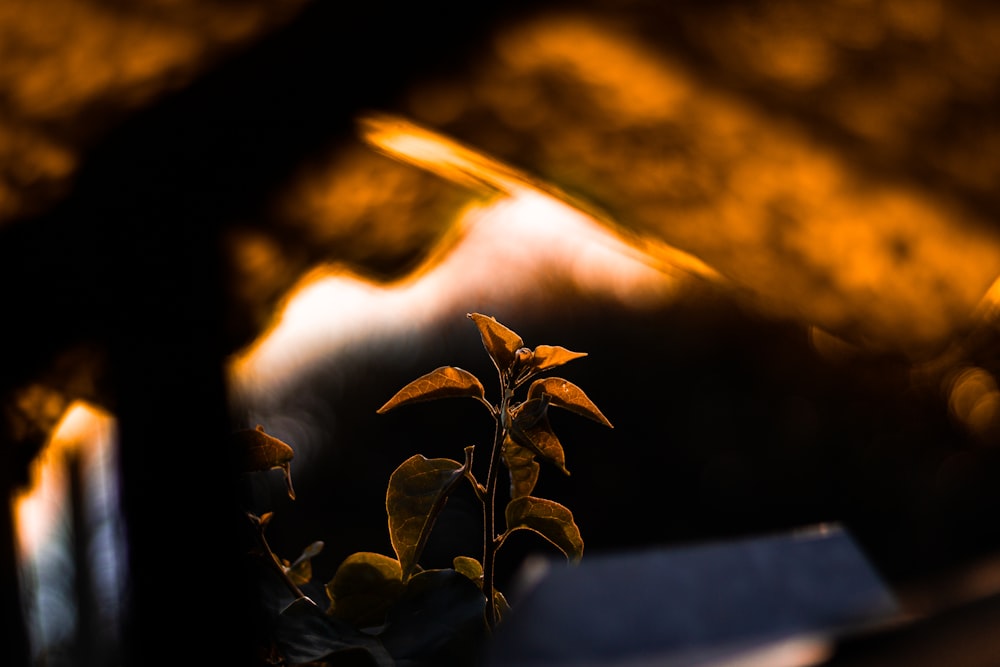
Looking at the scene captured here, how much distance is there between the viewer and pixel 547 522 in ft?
1.29

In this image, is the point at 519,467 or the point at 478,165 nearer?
the point at 478,165

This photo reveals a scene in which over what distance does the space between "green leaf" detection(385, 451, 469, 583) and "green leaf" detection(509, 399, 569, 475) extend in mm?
31

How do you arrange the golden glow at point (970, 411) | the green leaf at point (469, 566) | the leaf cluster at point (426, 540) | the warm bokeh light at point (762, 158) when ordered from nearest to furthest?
the warm bokeh light at point (762, 158) → the leaf cluster at point (426, 540) → the green leaf at point (469, 566) → the golden glow at point (970, 411)

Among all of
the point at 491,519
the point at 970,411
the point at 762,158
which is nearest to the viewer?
the point at 762,158

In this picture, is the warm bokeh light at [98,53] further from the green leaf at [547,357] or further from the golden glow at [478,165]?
the green leaf at [547,357]

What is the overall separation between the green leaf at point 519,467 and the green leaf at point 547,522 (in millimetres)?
18

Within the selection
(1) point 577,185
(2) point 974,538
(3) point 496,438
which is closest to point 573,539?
(3) point 496,438

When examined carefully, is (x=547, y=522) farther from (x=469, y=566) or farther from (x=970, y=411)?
(x=970, y=411)

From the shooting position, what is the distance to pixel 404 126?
27 cm

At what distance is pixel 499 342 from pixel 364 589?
13 cm

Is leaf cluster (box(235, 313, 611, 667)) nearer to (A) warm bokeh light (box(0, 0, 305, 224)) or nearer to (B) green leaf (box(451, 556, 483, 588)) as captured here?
(B) green leaf (box(451, 556, 483, 588))

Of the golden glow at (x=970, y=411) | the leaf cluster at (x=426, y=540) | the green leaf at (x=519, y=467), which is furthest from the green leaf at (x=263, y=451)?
the golden glow at (x=970, y=411)

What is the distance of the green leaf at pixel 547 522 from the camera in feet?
1.28

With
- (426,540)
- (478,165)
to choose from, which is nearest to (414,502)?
(426,540)
